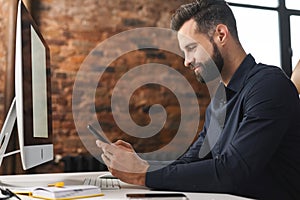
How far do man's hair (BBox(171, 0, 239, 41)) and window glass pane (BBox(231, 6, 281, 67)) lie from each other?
2.27 m

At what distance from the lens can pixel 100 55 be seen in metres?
3.44

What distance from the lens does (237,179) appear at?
1.36 m

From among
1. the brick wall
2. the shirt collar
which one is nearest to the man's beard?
the shirt collar

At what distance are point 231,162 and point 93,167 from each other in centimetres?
204

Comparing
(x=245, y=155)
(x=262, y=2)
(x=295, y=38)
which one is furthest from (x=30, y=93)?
(x=295, y=38)

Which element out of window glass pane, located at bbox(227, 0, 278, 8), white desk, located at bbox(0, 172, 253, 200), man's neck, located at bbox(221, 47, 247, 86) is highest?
window glass pane, located at bbox(227, 0, 278, 8)

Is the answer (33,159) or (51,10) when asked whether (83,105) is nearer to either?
(51,10)

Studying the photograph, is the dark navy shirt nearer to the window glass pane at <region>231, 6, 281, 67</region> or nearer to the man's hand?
the man's hand

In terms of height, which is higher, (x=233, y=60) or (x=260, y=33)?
(x=260, y=33)

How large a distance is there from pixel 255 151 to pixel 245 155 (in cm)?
3

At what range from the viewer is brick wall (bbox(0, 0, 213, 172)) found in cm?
329

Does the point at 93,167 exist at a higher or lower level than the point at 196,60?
lower

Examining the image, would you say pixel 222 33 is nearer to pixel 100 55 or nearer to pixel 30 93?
pixel 30 93

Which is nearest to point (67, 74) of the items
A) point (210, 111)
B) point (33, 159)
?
point (210, 111)
